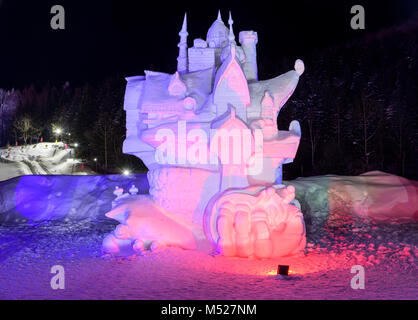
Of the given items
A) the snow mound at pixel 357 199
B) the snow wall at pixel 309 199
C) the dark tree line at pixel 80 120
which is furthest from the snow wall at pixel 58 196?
the dark tree line at pixel 80 120

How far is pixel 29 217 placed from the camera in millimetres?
14094

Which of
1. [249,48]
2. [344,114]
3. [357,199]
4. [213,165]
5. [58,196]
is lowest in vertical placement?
[357,199]

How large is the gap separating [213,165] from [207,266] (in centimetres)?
279

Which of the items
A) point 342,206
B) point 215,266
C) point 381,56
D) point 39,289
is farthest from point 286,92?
point 381,56

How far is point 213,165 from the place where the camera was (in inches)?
381

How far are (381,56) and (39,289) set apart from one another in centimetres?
3582

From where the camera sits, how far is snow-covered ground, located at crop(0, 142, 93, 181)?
1134 inches

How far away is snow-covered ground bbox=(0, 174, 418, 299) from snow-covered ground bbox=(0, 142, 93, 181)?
16.9 m

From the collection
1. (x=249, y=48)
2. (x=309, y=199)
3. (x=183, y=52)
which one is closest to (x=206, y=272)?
(x=249, y=48)

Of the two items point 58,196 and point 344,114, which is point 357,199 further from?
point 344,114

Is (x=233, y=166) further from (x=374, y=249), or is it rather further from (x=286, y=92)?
(x=374, y=249)

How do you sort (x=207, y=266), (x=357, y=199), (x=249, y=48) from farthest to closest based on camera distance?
(x=357, y=199) → (x=249, y=48) → (x=207, y=266)

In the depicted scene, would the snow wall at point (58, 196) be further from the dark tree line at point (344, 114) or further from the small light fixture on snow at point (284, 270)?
the dark tree line at point (344, 114)

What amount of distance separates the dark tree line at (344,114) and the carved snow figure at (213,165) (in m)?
16.2
